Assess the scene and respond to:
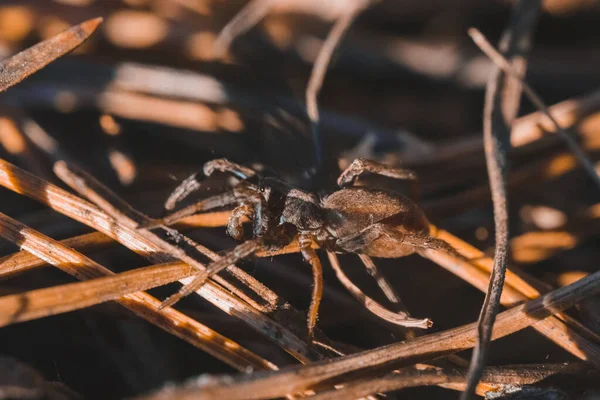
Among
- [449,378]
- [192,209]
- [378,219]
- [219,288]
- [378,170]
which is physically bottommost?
[449,378]

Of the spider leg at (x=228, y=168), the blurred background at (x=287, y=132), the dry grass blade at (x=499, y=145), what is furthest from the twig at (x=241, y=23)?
the dry grass blade at (x=499, y=145)

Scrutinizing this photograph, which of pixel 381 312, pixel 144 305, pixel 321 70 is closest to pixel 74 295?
pixel 144 305

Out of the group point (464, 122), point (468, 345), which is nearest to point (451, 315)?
point (468, 345)

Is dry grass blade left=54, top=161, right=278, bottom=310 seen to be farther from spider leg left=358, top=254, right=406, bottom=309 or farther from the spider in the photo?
spider leg left=358, top=254, right=406, bottom=309

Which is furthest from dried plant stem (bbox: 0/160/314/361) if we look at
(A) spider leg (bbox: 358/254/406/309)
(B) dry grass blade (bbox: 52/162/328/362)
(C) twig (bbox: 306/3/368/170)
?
(C) twig (bbox: 306/3/368/170)

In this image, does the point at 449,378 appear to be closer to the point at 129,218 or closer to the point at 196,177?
the point at 129,218
